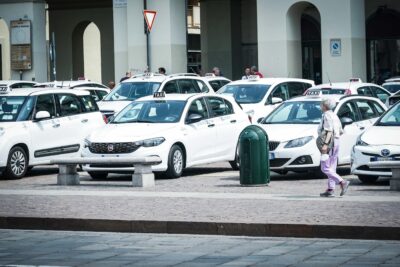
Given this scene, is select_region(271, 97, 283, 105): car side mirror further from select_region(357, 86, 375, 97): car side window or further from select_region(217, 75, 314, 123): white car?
select_region(357, 86, 375, 97): car side window

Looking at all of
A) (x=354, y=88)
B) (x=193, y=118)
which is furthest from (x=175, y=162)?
(x=354, y=88)

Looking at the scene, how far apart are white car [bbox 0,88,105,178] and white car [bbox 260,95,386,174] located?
4205 millimetres

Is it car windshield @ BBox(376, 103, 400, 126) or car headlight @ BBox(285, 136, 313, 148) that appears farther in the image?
car headlight @ BBox(285, 136, 313, 148)

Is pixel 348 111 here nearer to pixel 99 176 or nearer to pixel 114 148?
pixel 114 148

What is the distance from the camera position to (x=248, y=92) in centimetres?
3092

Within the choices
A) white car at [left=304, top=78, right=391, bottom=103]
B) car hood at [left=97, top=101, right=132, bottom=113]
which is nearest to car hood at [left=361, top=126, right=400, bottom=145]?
white car at [left=304, top=78, right=391, bottom=103]

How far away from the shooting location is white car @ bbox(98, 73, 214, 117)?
31.7 meters

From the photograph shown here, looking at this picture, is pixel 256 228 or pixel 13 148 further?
pixel 13 148

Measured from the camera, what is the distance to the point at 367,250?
13.5 meters

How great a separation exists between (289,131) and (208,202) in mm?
5267

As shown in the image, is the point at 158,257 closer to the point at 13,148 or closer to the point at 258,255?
the point at 258,255

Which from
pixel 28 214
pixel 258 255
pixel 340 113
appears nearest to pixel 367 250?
pixel 258 255

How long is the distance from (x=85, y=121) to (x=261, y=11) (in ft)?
50.0

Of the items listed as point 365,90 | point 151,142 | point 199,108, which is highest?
point 365,90
